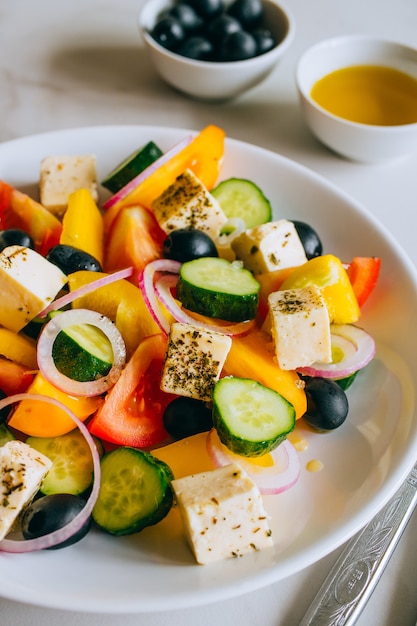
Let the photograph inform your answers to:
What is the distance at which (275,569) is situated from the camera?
1666 mm

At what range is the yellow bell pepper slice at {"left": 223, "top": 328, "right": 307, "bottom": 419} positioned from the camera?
2.03 m

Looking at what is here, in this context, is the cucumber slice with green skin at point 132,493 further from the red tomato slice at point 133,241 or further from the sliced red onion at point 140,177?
the sliced red onion at point 140,177

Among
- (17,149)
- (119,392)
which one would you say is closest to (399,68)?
(17,149)

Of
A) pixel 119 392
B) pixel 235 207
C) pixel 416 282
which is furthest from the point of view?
pixel 235 207

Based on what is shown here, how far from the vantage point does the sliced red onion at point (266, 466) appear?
74.8 inches

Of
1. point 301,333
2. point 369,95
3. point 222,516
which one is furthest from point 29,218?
point 369,95

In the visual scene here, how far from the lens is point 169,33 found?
3.31m

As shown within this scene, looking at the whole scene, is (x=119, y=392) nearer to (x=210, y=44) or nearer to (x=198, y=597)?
(x=198, y=597)

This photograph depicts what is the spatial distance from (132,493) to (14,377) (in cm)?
51

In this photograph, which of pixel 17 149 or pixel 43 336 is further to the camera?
pixel 17 149

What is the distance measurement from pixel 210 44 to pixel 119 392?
2037 millimetres

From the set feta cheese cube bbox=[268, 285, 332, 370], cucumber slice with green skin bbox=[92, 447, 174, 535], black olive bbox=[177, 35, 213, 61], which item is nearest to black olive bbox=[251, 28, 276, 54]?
black olive bbox=[177, 35, 213, 61]

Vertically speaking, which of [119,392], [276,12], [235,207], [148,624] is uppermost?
[276,12]

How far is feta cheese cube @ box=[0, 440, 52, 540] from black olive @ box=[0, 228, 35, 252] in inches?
28.7
